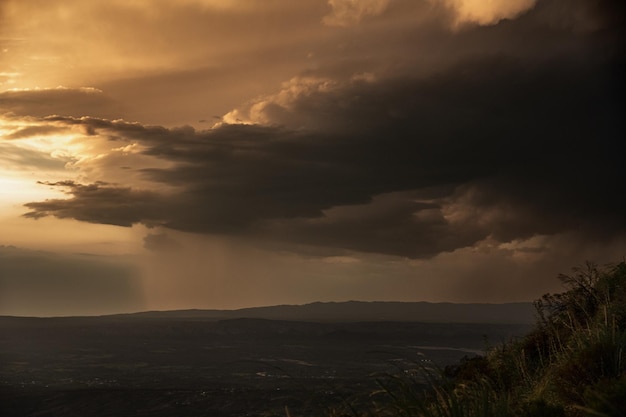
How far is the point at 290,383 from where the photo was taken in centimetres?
19588

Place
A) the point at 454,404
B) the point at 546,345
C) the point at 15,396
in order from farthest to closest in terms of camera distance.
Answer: the point at 15,396 < the point at 546,345 < the point at 454,404

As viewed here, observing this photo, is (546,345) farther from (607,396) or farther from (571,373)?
(607,396)

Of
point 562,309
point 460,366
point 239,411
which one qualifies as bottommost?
point 239,411

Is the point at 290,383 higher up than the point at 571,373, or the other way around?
the point at 571,373

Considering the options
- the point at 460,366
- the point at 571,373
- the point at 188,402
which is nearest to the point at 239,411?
the point at 188,402

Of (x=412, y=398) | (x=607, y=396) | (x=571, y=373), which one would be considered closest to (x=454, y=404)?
(x=412, y=398)

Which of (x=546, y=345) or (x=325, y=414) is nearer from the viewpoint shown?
(x=325, y=414)

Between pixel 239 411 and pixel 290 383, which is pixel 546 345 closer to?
pixel 239 411

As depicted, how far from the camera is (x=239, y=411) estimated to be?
5640 inches

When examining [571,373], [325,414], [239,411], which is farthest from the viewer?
[239,411]

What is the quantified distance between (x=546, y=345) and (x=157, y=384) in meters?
187

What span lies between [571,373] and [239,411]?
13746cm

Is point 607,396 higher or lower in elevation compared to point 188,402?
higher

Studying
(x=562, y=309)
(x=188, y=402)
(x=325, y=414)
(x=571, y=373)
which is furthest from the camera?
(x=188, y=402)
